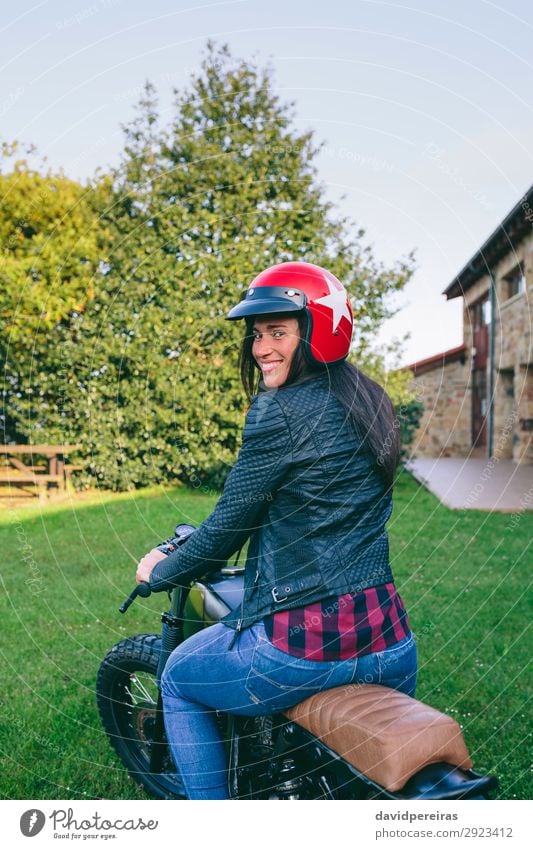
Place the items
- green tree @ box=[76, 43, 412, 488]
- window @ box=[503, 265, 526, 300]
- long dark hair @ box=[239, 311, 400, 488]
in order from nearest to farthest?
long dark hair @ box=[239, 311, 400, 488]
green tree @ box=[76, 43, 412, 488]
window @ box=[503, 265, 526, 300]

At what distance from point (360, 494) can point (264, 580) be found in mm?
378

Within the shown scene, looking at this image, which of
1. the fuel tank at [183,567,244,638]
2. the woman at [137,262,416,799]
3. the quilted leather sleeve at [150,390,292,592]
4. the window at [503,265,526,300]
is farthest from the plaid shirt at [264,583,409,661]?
the window at [503,265,526,300]

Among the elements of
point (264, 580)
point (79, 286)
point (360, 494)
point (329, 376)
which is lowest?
point (264, 580)

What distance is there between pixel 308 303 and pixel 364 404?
37 centimetres

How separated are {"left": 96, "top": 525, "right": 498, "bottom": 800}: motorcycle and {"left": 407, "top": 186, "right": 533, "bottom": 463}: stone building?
7899 millimetres

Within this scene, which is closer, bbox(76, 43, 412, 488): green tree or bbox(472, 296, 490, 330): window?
bbox(76, 43, 412, 488): green tree

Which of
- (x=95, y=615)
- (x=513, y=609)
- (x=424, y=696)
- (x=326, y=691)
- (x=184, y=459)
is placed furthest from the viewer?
(x=184, y=459)

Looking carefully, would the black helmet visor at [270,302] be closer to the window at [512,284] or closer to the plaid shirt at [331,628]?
the plaid shirt at [331,628]

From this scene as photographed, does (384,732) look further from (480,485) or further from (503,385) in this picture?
(503,385)

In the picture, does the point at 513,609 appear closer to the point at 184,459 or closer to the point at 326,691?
the point at 326,691

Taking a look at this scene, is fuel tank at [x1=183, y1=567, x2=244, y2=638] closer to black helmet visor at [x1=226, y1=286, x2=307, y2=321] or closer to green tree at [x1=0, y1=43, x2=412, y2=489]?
black helmet visor at [x1=226, y1=286, x2=307, y2=321]

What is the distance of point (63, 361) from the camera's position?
12.5 m

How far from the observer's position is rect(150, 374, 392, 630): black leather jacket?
2.21 m
